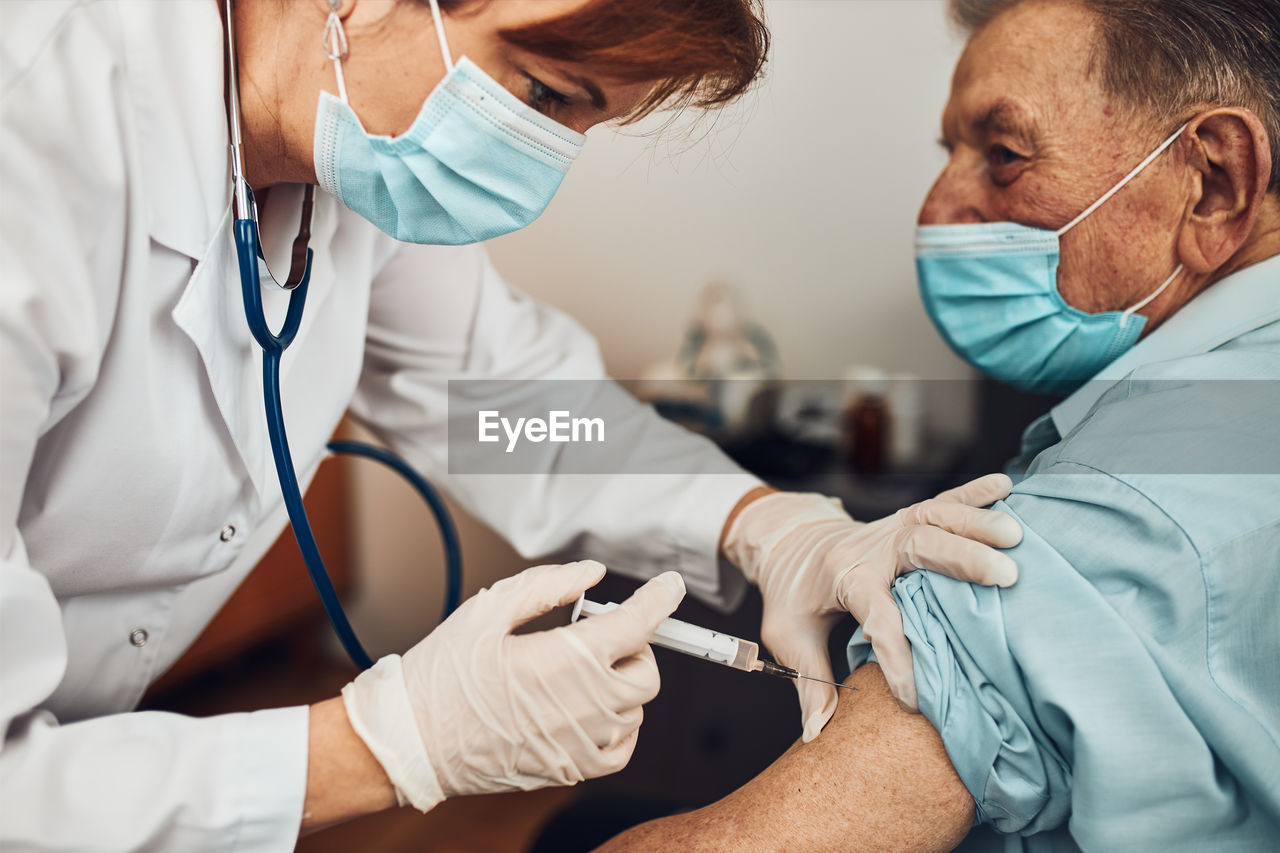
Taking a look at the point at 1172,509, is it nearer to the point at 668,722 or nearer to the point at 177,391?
the point at 668,722

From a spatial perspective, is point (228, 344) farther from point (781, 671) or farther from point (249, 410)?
point (781, 671)

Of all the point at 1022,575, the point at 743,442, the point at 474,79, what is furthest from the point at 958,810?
the point at 474,79

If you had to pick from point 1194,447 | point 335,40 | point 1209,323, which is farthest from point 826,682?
point 335,40

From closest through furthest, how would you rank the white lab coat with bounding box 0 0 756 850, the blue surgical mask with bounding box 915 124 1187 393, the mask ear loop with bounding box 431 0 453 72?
1. the white lab coat with bounding box 0 0 756 850
2. the mask ear loop with bounding box 431 0 453 72
3. the blue surgical mask with bounding box 915 124 1187 393

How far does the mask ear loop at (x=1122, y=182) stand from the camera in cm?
74

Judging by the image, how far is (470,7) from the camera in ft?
2.30

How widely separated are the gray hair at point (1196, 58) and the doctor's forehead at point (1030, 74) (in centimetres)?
2

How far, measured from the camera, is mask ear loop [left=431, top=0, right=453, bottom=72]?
0.70m

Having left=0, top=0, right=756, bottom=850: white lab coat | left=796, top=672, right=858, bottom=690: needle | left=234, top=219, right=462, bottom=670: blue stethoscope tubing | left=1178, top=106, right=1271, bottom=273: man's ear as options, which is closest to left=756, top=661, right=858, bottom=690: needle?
left=796, top=672, right=858, bottom=690: needle

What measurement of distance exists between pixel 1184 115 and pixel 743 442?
0.63 m

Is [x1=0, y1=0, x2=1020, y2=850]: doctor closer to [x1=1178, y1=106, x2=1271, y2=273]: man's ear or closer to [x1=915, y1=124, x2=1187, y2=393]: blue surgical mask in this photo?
[x1=915, y1=124, x2=1187, y2=393]: blue surgical mask

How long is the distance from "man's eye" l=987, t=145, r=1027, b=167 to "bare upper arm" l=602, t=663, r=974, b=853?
0.49 meters

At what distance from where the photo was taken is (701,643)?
729 millimetres

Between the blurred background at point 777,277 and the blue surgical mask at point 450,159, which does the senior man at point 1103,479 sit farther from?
the blue surgical mask at point 450,159
